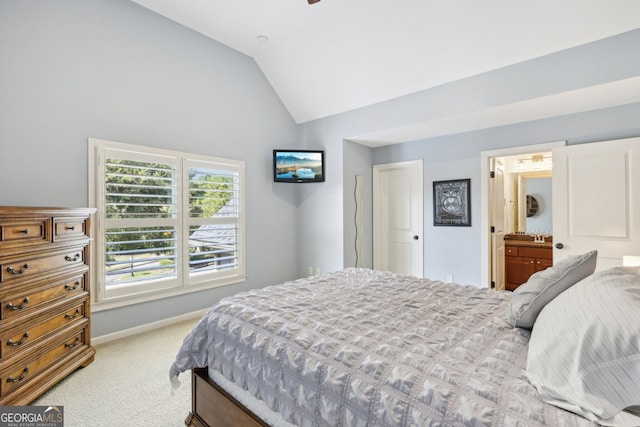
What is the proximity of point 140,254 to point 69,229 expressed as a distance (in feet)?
3.18

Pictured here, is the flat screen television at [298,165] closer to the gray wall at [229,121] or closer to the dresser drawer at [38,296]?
the gray wall at [229,121]

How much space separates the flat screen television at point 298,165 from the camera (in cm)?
457

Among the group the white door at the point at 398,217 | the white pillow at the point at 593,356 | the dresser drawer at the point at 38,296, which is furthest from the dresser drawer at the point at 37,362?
the white door at the point at 398,217

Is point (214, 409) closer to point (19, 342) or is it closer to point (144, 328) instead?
point (19, 342)

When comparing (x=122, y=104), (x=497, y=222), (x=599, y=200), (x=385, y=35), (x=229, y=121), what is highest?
(x=385, y=35)

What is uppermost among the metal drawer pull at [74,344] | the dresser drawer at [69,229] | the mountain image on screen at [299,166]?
A: the mountain image on screen at [299,166]

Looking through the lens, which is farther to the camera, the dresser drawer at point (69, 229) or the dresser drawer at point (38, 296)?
the dresser drawer at point (69, 229)

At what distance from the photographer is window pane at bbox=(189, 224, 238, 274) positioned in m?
3.87

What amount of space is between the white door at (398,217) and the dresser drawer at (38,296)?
3.89 metres

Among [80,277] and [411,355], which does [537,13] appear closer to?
[411,355]

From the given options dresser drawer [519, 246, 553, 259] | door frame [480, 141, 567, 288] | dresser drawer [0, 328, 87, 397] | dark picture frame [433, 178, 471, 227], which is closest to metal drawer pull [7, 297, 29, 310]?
dresser drawer [0, 328, 87, 397]

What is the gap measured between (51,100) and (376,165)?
13.4 feet

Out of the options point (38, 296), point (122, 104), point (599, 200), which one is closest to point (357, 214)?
point (599, 200)

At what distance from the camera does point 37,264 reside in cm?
215
